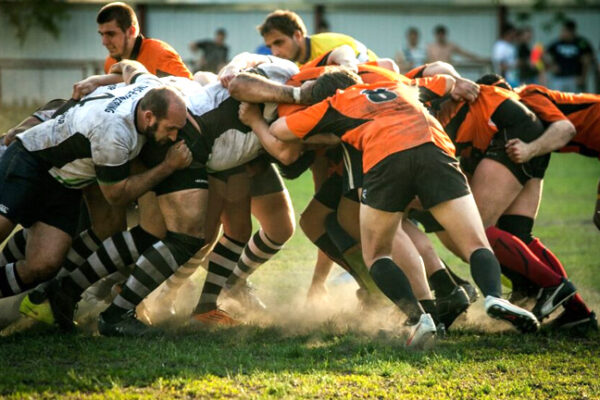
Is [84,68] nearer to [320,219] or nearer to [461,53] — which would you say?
[461,53]

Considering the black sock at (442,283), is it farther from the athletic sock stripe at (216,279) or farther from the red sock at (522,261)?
the athletic sock stripe at (216,279)

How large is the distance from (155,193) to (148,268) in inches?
19.6

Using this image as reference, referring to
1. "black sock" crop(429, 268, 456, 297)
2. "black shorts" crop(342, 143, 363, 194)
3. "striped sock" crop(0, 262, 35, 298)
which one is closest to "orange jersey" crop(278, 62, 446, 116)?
"black shorts" crop(342, 143, 363, 194)

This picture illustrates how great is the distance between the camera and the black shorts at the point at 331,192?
6778mm

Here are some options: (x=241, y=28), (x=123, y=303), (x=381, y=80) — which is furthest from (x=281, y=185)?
(x=241, y=28)

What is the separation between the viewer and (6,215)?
18.9ft

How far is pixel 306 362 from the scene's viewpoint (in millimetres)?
5180

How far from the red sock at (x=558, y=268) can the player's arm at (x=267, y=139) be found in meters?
1.76

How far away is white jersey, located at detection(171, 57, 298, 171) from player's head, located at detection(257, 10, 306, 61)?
5.62 ft

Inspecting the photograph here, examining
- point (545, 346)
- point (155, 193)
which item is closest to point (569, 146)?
point (545, 346)

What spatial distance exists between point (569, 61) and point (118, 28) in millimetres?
16170

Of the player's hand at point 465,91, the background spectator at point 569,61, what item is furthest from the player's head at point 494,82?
the background spectator at point 569,61

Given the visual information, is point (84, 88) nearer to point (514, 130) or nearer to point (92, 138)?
point (92, 138)

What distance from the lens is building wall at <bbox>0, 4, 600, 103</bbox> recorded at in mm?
24609
